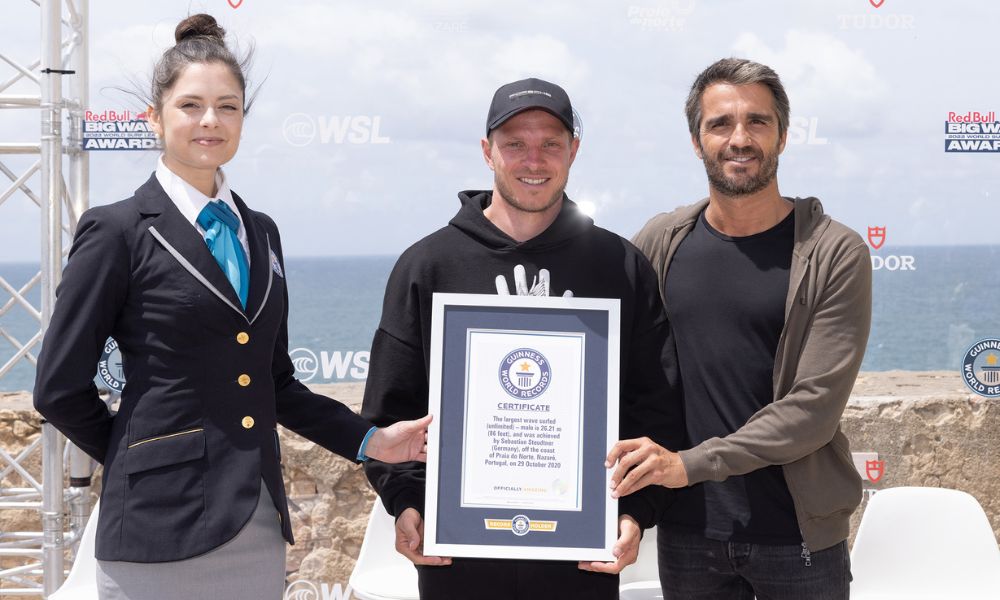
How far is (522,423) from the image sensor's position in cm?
193

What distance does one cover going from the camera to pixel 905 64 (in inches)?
167

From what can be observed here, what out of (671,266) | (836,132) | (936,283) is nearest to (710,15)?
(836,132)

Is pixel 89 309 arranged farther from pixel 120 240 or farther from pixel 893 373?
pixel 893 373

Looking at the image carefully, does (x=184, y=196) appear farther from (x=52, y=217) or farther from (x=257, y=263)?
(x=52, y=217)

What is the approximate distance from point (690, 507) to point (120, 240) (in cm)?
143

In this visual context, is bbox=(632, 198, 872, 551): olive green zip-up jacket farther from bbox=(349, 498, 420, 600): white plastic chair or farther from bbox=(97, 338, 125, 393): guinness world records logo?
bbox=(97, 338, 125, 393): guinness world records logo

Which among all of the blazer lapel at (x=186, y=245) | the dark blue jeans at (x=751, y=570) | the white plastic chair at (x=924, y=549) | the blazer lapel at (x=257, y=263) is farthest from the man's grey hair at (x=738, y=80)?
the white plastic chair at (x=924, y=549)

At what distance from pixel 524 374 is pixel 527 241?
31cm

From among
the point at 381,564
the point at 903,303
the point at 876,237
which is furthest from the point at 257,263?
the point at 903,303

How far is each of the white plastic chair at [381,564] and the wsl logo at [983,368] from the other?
2559 millimetres

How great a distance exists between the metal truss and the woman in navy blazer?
210 centimetres

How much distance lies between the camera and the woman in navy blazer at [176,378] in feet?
5.49

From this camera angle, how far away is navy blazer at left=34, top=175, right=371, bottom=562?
1669mm

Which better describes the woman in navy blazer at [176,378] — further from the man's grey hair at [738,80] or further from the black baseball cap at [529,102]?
the man's grey hair at [738,80]
